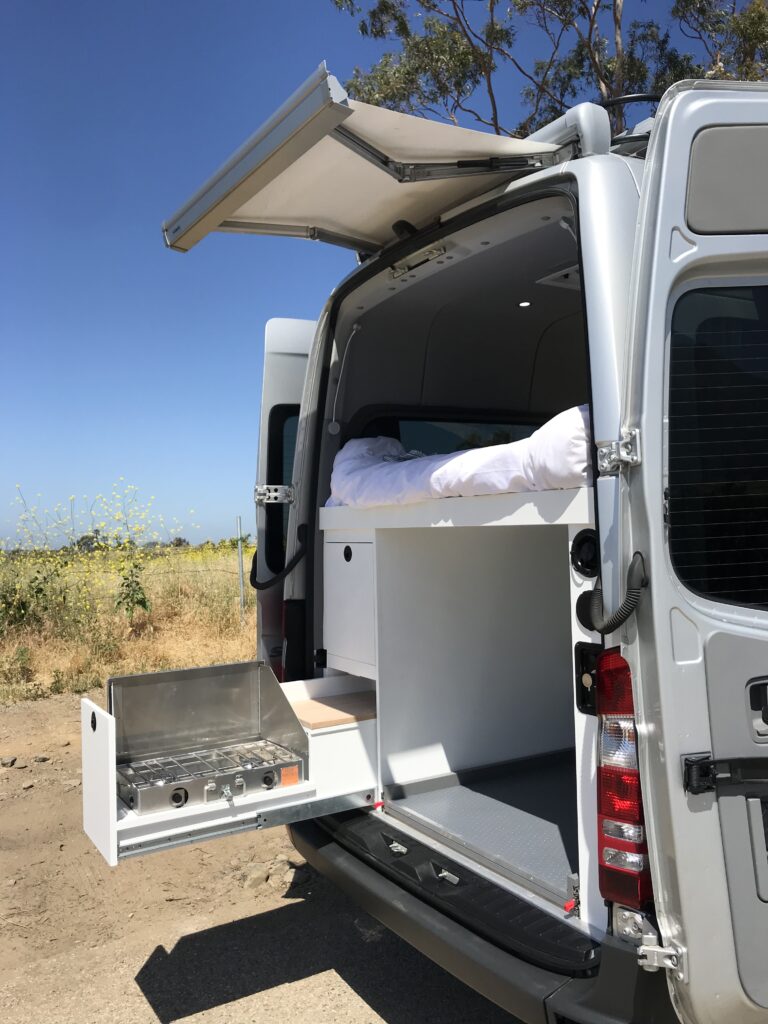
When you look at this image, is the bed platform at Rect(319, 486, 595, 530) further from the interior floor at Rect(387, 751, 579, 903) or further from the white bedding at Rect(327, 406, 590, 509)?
the interior floor at Rect(387, 751, 579, 903)

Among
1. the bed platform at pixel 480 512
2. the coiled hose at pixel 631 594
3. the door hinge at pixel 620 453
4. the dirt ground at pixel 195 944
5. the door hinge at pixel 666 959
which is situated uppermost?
the door hinge at pixel 620 453

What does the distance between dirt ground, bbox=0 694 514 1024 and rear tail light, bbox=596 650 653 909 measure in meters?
1.16

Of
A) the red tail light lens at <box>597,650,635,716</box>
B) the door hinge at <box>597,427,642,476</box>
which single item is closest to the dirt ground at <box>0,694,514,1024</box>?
the red tail light lens at <box>597,650,635,716</box>

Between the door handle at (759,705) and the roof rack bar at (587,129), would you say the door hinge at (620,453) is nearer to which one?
the door handle at (759,705)

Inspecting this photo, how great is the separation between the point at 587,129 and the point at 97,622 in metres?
7.48

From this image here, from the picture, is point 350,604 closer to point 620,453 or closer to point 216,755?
point 216,755

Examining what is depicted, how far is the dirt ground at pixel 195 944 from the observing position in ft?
9.66

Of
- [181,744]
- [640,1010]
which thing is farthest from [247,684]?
[640,1010]

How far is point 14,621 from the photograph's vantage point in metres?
8.26

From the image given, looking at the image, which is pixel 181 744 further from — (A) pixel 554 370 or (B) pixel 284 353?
(A) pixel 554 370

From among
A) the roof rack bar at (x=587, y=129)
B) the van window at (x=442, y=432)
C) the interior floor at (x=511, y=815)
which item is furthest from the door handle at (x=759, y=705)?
the van window at (x=442, y=432)

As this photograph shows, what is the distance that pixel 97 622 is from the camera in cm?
855

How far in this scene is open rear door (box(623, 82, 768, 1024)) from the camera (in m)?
1.82

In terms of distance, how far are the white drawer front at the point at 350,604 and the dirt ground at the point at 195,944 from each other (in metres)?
1.14
